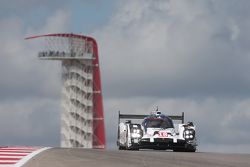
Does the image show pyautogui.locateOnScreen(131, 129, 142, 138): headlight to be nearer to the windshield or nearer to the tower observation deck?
the windshield

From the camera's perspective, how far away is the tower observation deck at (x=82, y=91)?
12306cm

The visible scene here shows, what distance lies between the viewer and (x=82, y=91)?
124 meters

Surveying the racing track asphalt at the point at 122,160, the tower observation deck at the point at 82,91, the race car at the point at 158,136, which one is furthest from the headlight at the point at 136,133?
the tower observation deck at the point at 82,91

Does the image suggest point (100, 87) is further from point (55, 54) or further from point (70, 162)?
point (70, 162)

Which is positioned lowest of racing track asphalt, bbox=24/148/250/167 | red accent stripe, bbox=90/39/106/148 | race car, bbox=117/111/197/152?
racing track asphalt, bbox=24/148/250/167

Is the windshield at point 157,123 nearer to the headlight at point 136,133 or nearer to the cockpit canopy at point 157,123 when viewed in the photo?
the cockpit canopy at point 157,123

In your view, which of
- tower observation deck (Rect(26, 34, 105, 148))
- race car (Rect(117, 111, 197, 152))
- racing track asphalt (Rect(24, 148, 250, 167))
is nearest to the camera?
racing track asphalt (Rect(24, 148, 250, 167))

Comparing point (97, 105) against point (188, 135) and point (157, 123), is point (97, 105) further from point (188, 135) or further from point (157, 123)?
point (188, 135)

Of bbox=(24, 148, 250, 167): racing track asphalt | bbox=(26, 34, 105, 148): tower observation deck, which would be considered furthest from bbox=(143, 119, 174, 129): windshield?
bbox=(26, 34, 105, 148): tower observation deck

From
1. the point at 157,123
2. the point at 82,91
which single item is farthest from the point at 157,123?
the point at 82,91

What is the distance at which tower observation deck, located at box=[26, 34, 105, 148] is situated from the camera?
404 ft

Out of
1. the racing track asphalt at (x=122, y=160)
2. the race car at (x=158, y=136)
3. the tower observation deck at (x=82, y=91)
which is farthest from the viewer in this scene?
the tower observation deck at (x=82, y=91)

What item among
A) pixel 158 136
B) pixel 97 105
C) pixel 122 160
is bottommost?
pixel 122 160

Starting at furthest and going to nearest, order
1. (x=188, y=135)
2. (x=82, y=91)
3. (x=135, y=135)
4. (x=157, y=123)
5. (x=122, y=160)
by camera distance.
→ 1. (x=82, y=91)
2. (x=157, y=123)
3. (x=188, y=135)
4. (x=135, y=135)
5. (x=122, y=160)
